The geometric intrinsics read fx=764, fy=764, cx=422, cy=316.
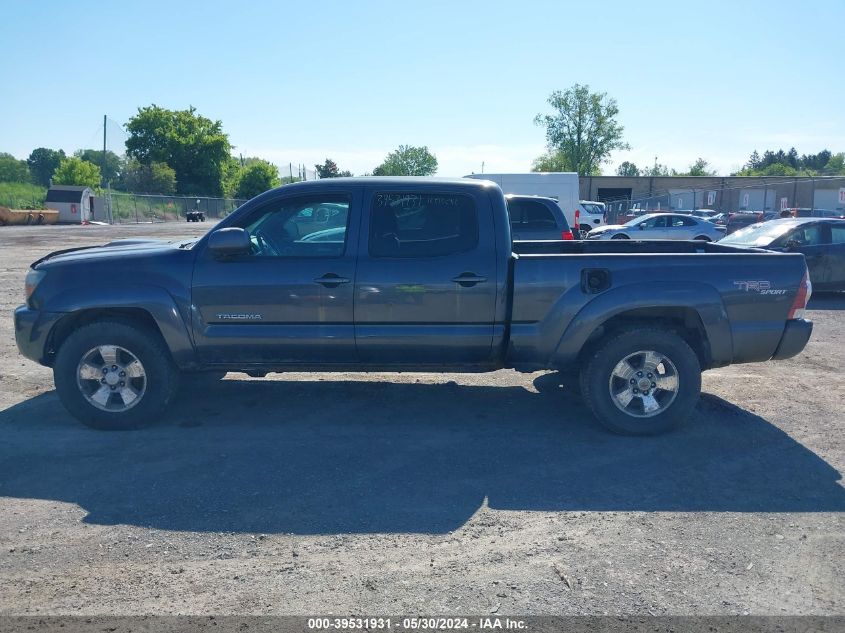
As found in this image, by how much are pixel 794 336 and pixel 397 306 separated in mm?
3172

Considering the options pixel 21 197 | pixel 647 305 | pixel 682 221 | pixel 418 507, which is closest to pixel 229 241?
pixel 418 507

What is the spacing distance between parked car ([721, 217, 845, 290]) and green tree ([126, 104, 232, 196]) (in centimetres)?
8098

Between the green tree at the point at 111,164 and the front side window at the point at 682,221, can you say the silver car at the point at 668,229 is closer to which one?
the front side window at the point at 682,221

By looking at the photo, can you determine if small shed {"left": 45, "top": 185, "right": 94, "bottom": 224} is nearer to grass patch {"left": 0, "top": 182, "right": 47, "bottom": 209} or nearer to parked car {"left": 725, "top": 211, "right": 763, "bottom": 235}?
grass patch {"left": 0, "top": 182, "right": 47, "bottom": 209}

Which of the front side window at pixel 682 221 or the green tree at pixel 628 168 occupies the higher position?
the green tree at pixel 628 168

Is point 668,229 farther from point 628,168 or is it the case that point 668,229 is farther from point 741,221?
point 628,168

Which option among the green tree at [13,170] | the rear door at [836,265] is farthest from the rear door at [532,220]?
the green tree at [13,170]

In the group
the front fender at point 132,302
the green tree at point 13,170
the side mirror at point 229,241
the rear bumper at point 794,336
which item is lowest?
the rear bumper at point 794,336

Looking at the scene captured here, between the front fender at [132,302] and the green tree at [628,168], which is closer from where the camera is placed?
the front fender at [132,302]

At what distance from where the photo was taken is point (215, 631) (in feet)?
11.3

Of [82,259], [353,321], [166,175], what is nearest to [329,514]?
[353,321]

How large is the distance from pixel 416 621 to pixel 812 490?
310 centimetres

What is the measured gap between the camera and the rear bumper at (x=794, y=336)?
6.09 m

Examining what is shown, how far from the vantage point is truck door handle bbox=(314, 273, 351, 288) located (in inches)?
236
